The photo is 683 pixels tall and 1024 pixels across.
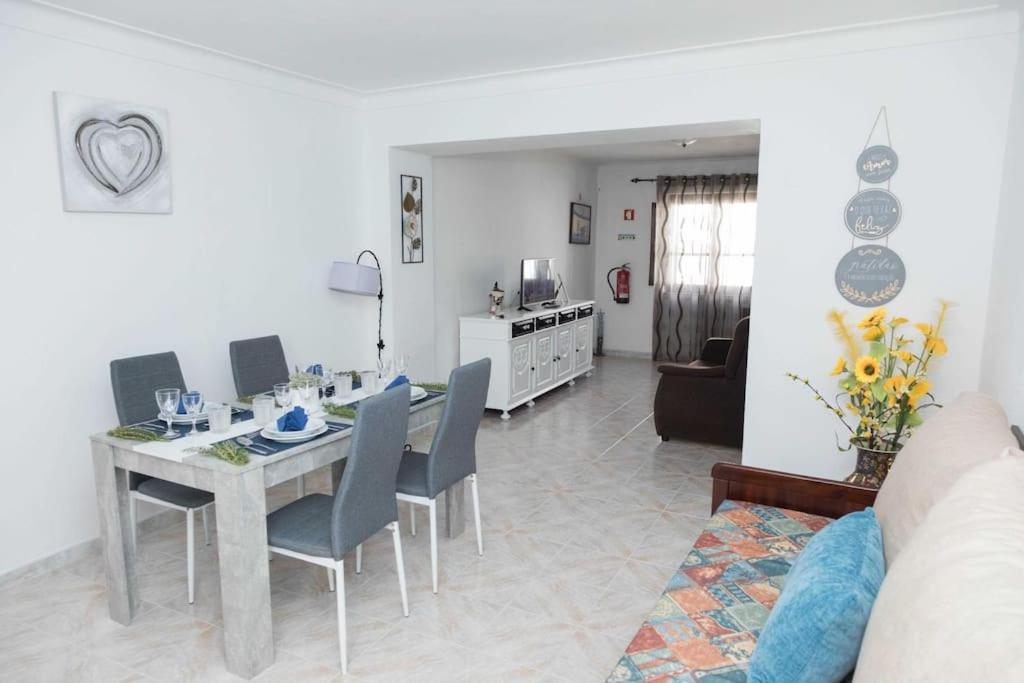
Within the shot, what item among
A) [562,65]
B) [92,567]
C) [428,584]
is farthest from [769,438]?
[92,567]

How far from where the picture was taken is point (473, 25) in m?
3.19

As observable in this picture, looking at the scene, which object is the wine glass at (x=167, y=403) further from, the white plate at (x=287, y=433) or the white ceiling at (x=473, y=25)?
the white ceiling at (x=473, y=25)

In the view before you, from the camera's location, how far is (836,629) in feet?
4.24

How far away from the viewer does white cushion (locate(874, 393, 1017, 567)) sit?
63.7 inches

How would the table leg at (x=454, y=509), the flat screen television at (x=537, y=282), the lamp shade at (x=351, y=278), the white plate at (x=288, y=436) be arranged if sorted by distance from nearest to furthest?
1. the white plate at (x=288, y=436)
2. the table leg at (x=454, y=509)
3. the lamp shade at (x=351, y=278)
4. the flat screen television at (x=537, y=282)

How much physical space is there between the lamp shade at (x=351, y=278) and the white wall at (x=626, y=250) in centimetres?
492

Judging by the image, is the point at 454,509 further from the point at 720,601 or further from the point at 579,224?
the point at 579,224

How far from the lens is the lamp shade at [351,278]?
14.5ft

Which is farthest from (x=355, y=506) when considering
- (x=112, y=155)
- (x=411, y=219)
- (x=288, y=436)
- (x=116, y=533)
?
(x=411, y=219)

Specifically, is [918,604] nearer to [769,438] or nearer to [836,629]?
[836,629]

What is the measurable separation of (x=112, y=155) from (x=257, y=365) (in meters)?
1.24

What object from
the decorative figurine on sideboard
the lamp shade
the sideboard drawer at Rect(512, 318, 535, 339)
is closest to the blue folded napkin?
the lamp shade

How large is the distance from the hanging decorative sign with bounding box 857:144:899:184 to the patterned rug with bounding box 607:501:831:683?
5.91 ft

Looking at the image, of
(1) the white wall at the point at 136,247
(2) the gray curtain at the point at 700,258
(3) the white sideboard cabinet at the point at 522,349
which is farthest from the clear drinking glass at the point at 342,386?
(2) the gray curtain at the point at 700,258
